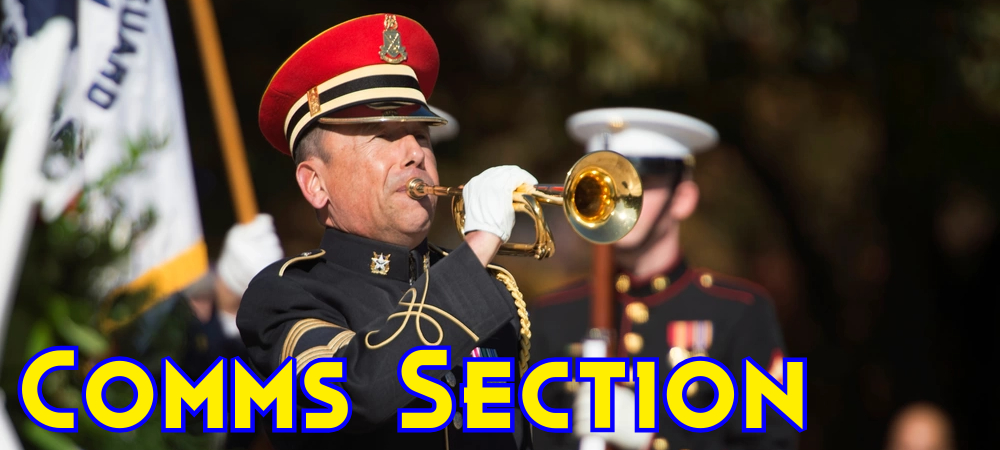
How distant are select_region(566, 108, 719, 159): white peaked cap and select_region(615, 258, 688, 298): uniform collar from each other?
1.66 ft

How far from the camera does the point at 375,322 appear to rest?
2.43 metres

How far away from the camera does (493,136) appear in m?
9.12

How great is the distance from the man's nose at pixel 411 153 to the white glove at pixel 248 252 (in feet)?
7.18

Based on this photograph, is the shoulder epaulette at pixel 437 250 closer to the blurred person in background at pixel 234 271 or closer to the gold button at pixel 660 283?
the blurred person in background at pixel 234 271

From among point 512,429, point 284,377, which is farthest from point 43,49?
point 512,429

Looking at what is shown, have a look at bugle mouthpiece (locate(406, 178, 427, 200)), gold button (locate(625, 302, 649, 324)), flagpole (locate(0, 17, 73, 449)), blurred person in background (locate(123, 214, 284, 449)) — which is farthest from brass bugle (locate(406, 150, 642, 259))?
gold button (locate(625, 302, 649, 324))

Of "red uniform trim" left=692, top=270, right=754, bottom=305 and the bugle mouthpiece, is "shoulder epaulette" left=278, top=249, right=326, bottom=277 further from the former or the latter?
"red uniform trim" left=692, top=270, right=754, bottom=305

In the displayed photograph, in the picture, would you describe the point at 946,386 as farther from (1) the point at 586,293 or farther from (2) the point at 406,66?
(2) the point at 406,66

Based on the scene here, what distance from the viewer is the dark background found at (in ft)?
26.1

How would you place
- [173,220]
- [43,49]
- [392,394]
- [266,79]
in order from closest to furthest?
1. [43,49]
2. [392,394]
3. [173,220]
4. [266,79]

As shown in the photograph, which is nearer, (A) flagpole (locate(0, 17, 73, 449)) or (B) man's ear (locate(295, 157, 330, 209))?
(A) flagpole (locate(0, 17, 73, 449))

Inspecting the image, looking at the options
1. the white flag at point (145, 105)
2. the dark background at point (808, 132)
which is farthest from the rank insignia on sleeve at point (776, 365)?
the dark background at point (808, 132)

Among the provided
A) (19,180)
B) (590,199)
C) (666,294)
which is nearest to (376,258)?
(590,199)

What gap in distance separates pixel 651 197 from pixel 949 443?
105 inches
